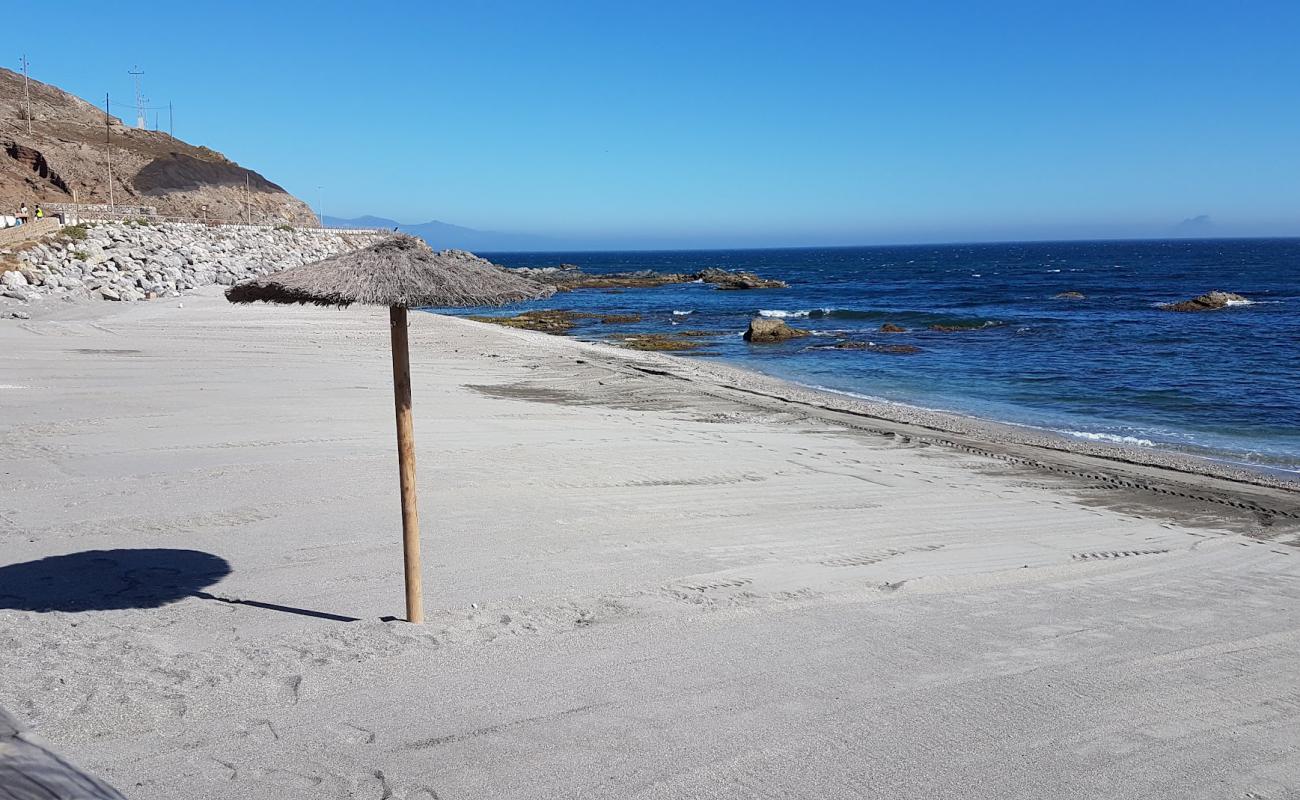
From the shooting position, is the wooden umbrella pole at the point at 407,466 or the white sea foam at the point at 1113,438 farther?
the white sea foam at the point at 1113,438

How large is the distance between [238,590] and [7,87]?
3145 inches

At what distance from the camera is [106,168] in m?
53.9

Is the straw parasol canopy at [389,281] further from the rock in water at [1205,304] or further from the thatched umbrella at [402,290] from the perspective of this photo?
the rock in water at [1205,304]

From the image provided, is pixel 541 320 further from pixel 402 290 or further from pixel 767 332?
pixel 402 290

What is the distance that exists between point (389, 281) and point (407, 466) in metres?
1.09

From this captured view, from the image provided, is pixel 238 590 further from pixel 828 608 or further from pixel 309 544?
pixel 828 608

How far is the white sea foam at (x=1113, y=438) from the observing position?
14242 mm

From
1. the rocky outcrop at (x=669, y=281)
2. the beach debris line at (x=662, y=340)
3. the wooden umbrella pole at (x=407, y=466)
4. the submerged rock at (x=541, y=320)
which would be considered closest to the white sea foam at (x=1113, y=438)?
the wooden umbrella pole at (x=407, y=466)

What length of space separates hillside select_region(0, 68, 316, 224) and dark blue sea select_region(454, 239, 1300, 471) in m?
25.5

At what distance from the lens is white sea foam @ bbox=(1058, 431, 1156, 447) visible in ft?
46.7

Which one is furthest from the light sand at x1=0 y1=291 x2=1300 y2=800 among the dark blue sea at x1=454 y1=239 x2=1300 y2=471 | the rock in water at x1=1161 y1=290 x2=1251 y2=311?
the rock in water at x1=1161 y1=290 x2=1251 y2=311

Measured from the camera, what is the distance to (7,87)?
66938mm

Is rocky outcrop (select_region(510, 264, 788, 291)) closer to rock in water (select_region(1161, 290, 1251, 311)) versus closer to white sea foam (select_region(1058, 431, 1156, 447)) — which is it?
rock in water (select_region(1161, 290, 1251, 311))

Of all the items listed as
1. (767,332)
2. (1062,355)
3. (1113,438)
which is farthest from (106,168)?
(1113,438)
